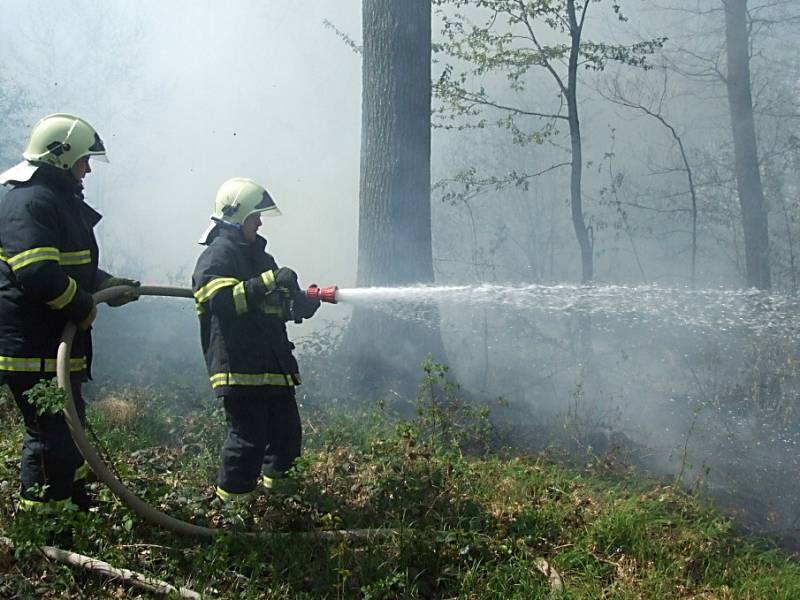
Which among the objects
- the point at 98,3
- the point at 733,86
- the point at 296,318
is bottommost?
the point at 296,318

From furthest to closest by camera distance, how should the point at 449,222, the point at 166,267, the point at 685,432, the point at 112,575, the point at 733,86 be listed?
the point at 449,222 → the point at 166,267 → the point at 733,86 → the point at 685,432 → the point at 112,575

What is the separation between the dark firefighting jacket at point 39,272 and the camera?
3145 millimetres

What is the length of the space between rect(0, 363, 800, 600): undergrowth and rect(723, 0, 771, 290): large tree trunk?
725 cm

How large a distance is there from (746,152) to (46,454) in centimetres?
1098

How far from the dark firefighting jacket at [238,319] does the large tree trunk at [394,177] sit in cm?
255

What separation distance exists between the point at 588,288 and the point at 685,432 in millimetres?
1773

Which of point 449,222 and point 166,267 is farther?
point 449,222

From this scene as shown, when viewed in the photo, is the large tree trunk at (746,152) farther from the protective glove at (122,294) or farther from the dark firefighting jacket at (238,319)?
the protective glove at (122,294)

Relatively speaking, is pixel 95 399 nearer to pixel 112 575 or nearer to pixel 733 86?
pixel 112 575

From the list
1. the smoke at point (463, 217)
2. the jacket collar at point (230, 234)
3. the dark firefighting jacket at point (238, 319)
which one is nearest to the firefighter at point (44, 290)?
the dark firefighting jacket at point (238, 319)

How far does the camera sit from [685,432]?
6.46 metres

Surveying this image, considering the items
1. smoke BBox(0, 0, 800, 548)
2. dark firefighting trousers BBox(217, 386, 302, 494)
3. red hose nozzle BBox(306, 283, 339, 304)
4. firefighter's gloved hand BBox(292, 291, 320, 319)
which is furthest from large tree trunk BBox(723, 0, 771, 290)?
dark firefighting trousers BBox(217, 386, 302, 494)

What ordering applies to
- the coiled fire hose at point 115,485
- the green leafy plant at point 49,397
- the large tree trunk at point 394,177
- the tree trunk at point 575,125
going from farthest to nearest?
the tree trunk at point 575,125 → the large tree trunk at point 394,177 → the coiled fire hose at point 115,485 → the green leafy plant at point 49,397

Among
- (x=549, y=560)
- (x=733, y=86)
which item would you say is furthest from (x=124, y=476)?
(x=733, y=86)
